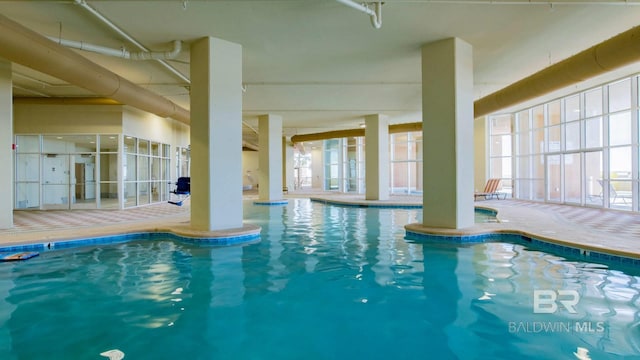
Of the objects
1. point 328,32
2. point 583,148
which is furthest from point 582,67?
point 583,148

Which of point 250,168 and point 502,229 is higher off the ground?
point 250,168

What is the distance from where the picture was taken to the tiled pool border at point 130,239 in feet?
18.7

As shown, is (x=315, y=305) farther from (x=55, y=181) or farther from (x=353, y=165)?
(x=353, y=165)

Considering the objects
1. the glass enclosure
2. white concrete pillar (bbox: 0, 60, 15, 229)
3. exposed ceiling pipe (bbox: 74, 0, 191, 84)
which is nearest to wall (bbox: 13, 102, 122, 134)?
the glass enclosure

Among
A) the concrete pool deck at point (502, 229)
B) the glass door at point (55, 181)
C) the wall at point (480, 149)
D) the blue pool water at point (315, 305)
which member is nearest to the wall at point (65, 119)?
the glass door at point (55, 181)

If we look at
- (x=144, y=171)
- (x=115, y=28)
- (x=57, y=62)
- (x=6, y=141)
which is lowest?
(x=144, y=171)

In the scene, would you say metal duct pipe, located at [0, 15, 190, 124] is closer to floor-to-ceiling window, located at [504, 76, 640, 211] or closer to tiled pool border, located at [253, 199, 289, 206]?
tiled pool border, located at [253, 199, 289, 206]

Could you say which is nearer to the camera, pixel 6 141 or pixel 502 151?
pixel 6 141

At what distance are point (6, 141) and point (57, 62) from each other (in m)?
3.01

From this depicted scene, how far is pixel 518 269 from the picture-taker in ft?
Result: 14.5

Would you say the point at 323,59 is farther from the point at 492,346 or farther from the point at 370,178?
the point at 370,178

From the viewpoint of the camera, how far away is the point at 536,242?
5934mm

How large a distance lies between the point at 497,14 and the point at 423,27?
3.54 feet

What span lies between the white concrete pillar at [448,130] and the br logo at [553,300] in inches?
118
